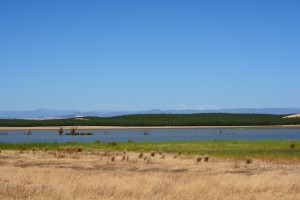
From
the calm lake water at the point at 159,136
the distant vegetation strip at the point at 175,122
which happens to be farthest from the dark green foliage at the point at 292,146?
the distant vegetation strip at the point at 175,122

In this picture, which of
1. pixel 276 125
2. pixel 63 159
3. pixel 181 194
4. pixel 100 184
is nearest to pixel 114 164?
pixel 63 159

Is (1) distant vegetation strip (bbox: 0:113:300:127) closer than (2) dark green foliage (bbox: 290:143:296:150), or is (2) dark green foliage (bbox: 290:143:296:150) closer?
(2) dark green foliage (bbox: 290:143:296:150)

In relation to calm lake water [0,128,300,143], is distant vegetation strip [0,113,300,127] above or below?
above

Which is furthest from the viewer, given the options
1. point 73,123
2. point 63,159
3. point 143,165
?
point 73,123

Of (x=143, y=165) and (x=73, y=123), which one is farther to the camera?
(x=73, y=123)

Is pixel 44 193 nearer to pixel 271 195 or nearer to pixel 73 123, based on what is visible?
pixel 271 195

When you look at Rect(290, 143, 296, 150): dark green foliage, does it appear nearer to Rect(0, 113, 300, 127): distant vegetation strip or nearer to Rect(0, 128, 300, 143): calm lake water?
Rect(0, 128, 300, 143): calm lake water

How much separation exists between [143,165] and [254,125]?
13208 cm

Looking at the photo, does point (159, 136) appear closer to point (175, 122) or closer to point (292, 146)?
point (292, 146)

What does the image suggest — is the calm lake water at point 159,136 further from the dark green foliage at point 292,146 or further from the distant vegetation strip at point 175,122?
the distant vegetation strip at point 175,122

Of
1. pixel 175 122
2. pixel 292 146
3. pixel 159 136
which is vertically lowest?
pixel 159 136

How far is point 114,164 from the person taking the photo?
36.7m

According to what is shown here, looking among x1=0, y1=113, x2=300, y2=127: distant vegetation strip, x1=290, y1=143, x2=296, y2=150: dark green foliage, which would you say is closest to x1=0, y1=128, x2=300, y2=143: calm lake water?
x1=290, y1=143, x2=296, y2=150: dark green foliage

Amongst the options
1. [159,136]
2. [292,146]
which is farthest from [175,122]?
[292,146]
